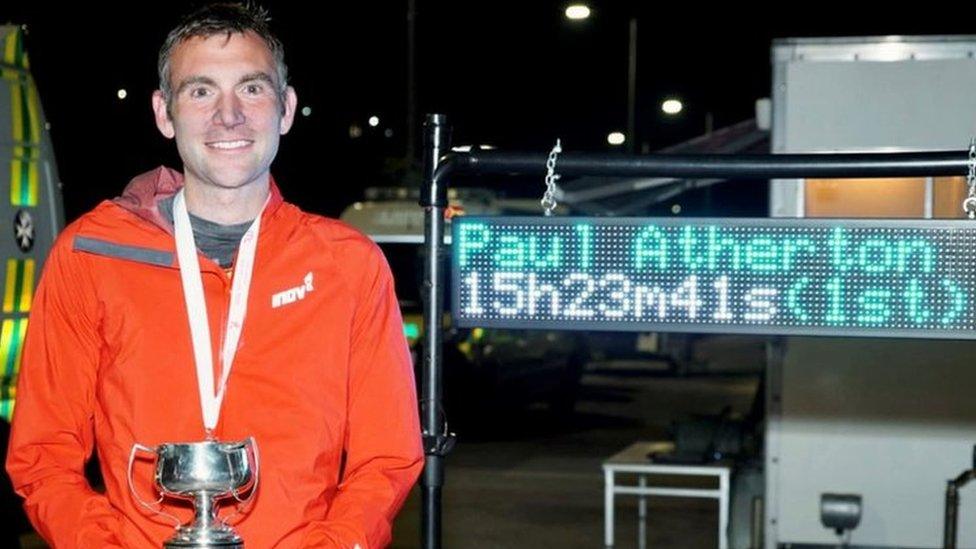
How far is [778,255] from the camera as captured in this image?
13.2 ft

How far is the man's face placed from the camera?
2885 millimetres

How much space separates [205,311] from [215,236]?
0.64ft

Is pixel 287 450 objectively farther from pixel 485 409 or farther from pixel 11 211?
pixel 485 409

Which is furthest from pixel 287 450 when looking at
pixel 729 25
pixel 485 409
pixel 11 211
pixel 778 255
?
pixel 729 25

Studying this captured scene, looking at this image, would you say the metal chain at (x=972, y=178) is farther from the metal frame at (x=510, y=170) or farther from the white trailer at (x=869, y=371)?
the white trailer at (x=869, y=371)

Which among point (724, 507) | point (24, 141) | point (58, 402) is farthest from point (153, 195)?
point (24, 141)

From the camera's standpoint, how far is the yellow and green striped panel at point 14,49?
963 cm

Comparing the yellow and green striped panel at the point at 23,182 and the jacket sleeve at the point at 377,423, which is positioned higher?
the yellow and green striped panel at the point at 23,182

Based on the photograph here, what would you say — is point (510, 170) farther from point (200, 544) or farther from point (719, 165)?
point (200, 544)

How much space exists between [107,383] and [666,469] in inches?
259

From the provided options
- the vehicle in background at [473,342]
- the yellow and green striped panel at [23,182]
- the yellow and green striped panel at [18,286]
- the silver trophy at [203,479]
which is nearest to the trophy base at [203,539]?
the silver trophy at [203,479]

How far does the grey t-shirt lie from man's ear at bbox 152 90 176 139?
0.47 ft

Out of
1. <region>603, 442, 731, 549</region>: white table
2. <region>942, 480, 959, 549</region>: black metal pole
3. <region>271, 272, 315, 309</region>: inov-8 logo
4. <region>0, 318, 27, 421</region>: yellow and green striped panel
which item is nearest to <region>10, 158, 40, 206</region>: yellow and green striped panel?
<region>0, 318, 27, 421</region>: yellow and green striped panel

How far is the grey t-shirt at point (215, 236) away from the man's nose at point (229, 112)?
18 cm
